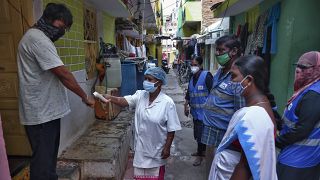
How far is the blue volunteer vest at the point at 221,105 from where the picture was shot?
2699 mm

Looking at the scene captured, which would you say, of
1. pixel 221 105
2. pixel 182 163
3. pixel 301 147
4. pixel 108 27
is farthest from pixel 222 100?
A: pixel 108 27

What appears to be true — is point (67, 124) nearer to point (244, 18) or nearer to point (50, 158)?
point (50, 158)

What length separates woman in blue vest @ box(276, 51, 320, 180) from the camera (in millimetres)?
2520

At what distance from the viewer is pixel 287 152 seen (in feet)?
9.02

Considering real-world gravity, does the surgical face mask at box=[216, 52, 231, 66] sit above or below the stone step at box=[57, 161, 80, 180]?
above

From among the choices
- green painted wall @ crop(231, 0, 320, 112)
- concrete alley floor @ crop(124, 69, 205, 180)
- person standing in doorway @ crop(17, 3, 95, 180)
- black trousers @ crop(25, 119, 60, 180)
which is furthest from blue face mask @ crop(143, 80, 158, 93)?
green painted wall @ crop(231, 0, 320, 112)

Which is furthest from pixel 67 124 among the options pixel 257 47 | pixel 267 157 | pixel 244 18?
pixel 244 18

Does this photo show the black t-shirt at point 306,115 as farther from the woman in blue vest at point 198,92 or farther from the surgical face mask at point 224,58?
the woman in blue vest at point 198,92

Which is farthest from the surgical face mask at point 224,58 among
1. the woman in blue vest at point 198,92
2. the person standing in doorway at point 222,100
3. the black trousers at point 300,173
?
the woman in blue vest at point 198,92

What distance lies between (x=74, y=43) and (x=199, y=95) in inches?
87.0

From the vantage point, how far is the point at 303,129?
99.6 inches

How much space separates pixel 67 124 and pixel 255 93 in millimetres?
3171

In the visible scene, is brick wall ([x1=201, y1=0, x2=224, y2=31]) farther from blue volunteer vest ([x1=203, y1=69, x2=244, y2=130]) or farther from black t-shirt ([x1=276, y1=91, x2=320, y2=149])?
black t-shirt ([x1=276, y1=91, x2=320, y2=149])

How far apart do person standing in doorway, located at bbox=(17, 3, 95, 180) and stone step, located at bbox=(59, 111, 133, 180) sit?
1036 mm
